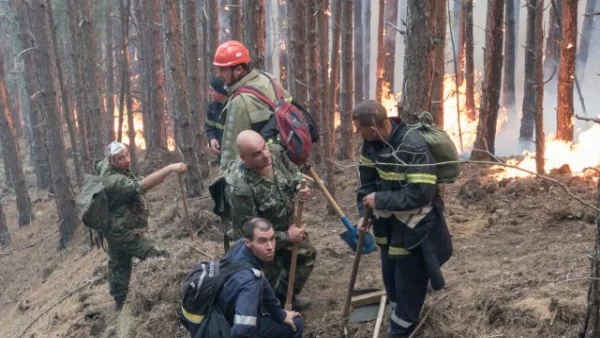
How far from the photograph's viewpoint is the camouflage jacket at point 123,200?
664cm

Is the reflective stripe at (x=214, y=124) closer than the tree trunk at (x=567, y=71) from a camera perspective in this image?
Yes

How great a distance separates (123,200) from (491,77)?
9328mm

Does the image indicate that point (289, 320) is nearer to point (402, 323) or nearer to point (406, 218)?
point (402, 323)

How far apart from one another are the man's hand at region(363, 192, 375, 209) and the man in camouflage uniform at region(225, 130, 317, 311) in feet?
2.08

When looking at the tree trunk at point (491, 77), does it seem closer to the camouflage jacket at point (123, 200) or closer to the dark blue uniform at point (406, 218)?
the camouflage jacket at point (123, 200)

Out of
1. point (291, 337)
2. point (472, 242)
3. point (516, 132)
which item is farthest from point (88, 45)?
point (516, 132)

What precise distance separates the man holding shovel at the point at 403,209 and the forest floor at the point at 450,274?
57cm

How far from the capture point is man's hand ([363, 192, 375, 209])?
4648 millimetres

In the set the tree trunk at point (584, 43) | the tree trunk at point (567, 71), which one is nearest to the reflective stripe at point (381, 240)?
the tree trunk at point (567, 71)

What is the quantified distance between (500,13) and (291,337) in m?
10.4

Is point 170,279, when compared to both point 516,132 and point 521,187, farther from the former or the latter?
point 516,132

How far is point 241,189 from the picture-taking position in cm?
500

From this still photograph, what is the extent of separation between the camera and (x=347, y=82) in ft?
48.4

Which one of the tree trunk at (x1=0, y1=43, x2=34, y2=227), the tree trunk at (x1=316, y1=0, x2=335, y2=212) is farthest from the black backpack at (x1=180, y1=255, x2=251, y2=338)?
the tree trunk at (x1=0, y1=43, x2=34, y2=227)
